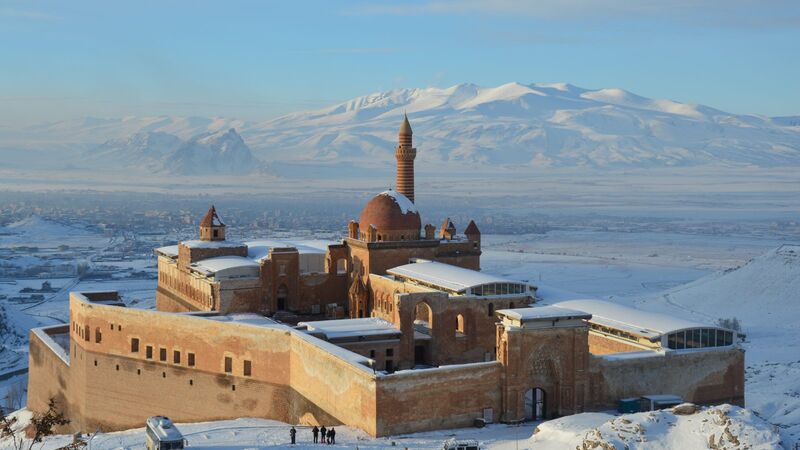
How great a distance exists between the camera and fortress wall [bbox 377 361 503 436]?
35281 millimetres

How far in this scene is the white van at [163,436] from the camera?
31.4 m

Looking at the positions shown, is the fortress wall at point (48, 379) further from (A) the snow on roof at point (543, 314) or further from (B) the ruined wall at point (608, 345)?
(B) the ruined wall at point (608, 345)

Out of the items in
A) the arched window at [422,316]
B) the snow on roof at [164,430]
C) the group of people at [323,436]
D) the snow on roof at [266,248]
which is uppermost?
the snow on roof at [266,248]

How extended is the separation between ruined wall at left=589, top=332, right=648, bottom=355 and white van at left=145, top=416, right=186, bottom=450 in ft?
63.7

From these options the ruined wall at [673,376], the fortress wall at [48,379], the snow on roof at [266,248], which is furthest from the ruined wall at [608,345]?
the fortress wall at [48,379]

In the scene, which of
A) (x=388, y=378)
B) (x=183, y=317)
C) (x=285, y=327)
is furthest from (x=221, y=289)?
(x=388, y=378)

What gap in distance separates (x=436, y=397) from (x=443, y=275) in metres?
13.9

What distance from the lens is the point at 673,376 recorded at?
134 ft

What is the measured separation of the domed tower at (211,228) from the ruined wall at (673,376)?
26150 millimetres

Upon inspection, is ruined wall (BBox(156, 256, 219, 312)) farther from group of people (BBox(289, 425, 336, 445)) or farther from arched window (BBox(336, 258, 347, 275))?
group of people (BBox(289, 425, 336, 445))

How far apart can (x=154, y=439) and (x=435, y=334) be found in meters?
17.6

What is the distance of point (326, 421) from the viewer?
Answer: 127 ft

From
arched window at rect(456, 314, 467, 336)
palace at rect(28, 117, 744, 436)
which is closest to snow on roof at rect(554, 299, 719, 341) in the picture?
palace at rect(28, 117, 744, 436)

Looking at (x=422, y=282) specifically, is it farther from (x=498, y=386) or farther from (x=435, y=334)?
(x=498, y=386)
